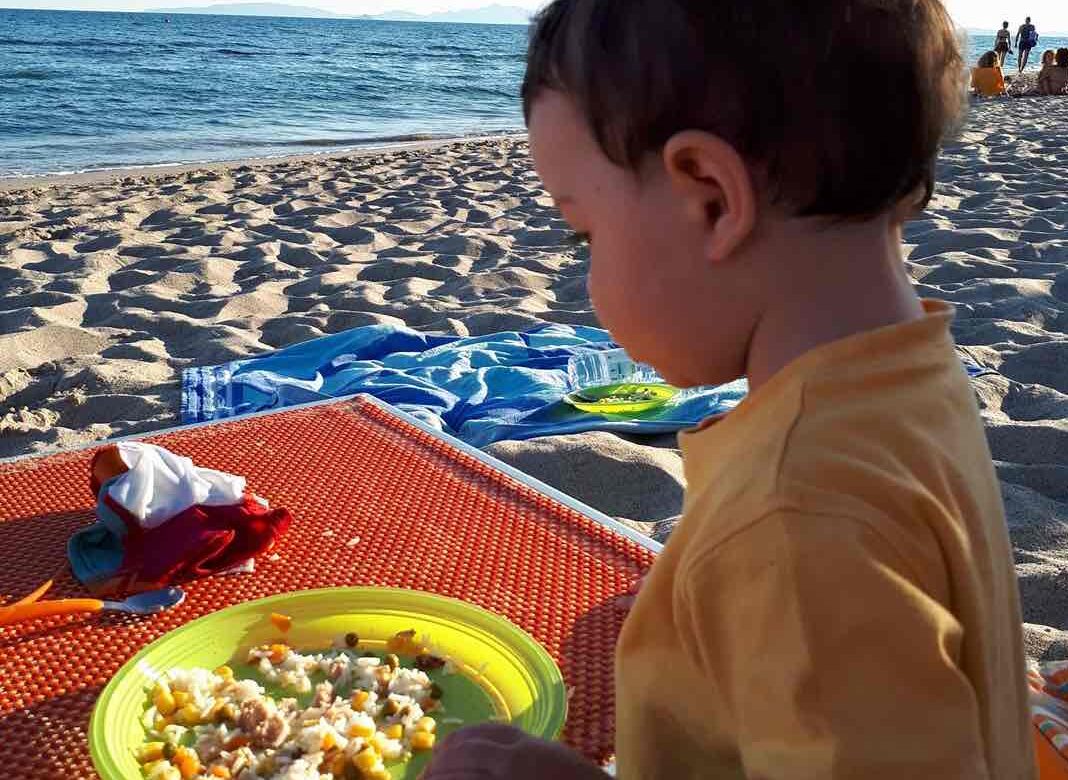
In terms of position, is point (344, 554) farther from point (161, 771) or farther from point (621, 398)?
point (621, 398)

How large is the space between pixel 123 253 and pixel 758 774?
17.2ft

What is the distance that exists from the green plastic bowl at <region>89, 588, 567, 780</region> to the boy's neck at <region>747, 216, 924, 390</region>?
66 cm

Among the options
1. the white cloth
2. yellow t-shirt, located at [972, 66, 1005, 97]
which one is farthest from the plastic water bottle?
yellow t-shirt, located at [972, 66, 1005, 97]

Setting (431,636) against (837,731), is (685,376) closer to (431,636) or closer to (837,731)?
(837,731)

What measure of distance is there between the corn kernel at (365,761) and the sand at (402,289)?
1.24 metres

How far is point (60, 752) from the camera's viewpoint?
1.44 meters

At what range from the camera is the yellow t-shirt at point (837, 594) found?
0.76 meters

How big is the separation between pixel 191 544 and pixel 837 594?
139cm

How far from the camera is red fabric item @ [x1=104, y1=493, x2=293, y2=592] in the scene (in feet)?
6.16

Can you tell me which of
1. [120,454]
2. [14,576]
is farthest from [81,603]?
[120,454]

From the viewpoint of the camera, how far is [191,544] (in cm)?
190

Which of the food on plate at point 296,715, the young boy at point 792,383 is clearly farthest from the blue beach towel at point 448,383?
the young boy at point 792,383

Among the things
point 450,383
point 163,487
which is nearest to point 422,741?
point 163,487

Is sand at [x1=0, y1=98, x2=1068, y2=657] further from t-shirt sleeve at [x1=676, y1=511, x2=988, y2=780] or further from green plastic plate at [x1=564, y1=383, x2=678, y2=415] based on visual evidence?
t-shirt sleeve at [x1=676, y1=511, x2=988, y2=780]
